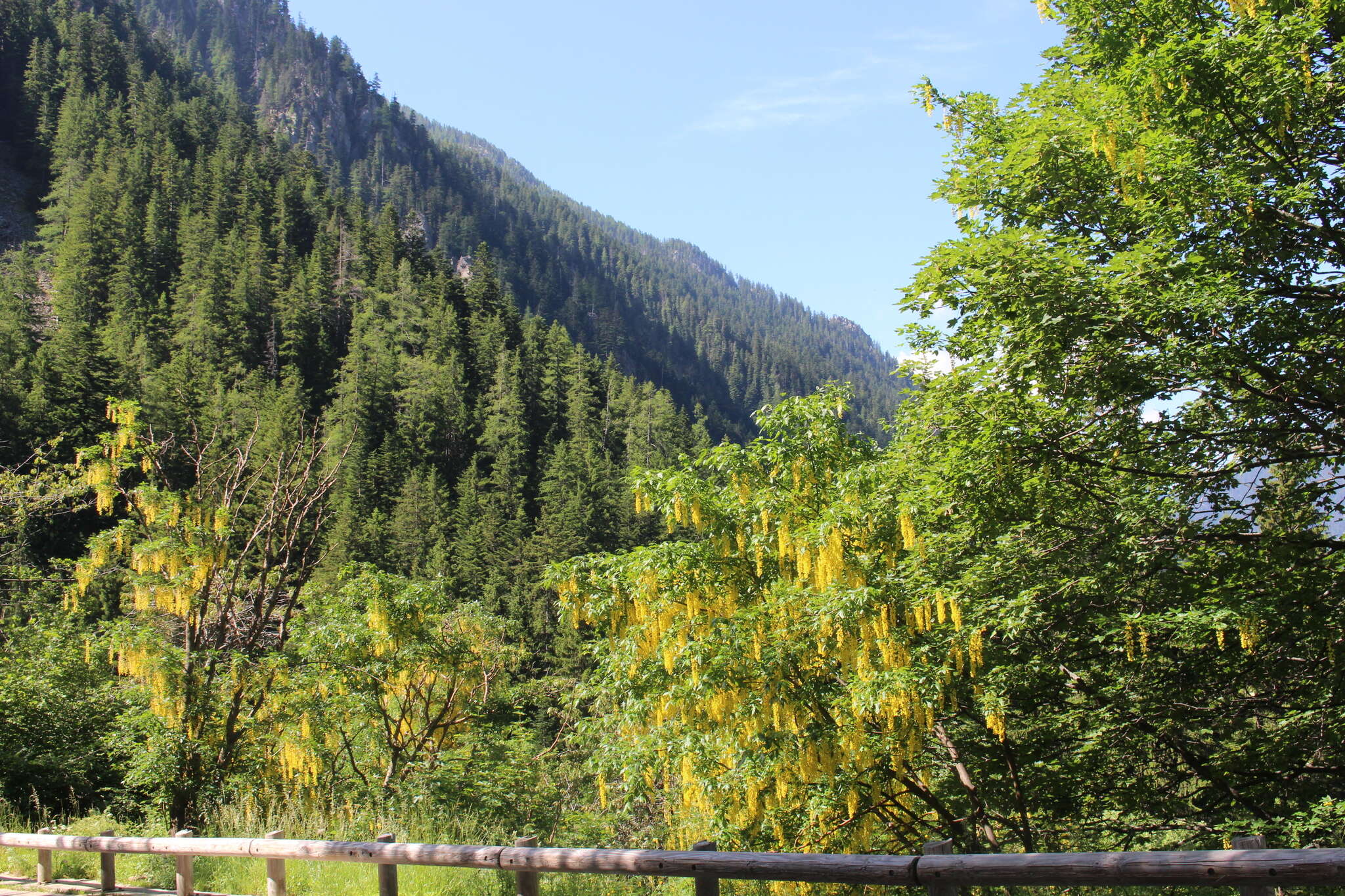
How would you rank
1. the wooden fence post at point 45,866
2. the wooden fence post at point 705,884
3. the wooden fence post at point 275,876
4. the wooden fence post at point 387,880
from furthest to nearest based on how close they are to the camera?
the wooden fence post at point 45,866 < the wooden fence post at point 275,876 < the wooden fence post at point 387,880 < the wooden fence post at point 705,884

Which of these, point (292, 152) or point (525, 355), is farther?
point (292, 152)

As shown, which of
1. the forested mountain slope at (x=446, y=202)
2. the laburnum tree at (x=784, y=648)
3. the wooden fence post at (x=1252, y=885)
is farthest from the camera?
the forested mountain slope at (x=446, y=202)

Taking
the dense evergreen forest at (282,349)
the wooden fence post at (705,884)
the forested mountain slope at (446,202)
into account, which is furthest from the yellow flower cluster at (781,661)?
the forested mountain slope at (446,202)

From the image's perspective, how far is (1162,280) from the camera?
6449 mm

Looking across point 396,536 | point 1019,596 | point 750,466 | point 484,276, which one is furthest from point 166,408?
point 1019,596

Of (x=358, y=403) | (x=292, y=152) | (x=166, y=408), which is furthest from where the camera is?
(x=292, y=152)

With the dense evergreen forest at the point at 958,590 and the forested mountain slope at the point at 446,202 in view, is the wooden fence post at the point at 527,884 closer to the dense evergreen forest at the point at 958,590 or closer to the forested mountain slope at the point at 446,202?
the dense evergreen forest at the point at 958,590

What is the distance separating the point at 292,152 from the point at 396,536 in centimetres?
7941

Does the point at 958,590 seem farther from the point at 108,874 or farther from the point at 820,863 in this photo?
the point at 108,874

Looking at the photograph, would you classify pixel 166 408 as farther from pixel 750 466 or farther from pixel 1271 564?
pixel 1271 564

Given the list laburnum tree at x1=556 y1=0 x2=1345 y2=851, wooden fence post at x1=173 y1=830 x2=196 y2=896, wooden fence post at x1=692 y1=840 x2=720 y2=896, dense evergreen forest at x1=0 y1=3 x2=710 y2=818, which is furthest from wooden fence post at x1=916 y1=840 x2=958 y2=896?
dense evergreen forest at x1=0 y1=3 x2=710 y2=818

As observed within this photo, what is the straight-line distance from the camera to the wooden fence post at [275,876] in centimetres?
522

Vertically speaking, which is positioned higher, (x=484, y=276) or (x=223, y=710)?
(x=484, y=276)

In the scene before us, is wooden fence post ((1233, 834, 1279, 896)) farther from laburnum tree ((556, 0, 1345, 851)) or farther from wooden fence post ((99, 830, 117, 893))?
wooden fence post ((99, 830, 117, 893))
